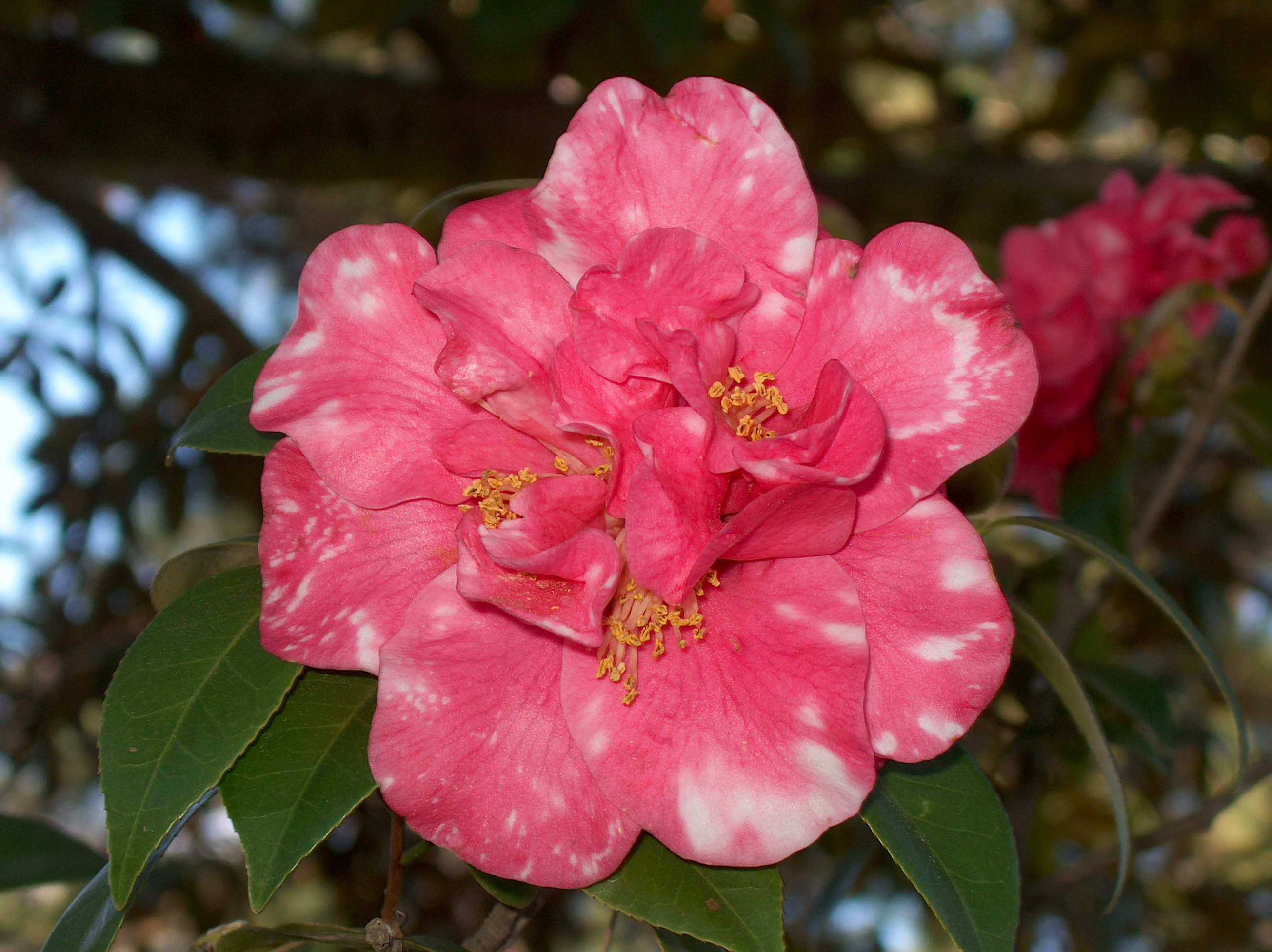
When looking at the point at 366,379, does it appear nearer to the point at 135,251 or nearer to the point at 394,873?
the point at 394,873

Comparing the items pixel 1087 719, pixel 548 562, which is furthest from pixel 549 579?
pixel 1087 719

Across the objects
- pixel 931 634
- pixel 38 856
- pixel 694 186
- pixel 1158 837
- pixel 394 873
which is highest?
pixel 694 186

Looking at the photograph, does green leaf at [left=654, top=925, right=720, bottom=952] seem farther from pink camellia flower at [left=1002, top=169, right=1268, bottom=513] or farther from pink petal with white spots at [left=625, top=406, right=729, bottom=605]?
pink camellia flower at [left=1002, top=169, right=1268, bottom=513]

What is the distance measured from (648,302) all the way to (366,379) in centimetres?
17

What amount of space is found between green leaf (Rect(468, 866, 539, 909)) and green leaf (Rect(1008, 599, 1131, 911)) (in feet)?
1.15

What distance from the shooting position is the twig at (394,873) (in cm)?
58

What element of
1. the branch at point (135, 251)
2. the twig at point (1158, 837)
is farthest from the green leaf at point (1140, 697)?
the branch at point (135, 251)

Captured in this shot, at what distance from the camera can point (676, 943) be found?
25.9 inches

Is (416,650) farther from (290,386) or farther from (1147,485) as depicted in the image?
(1147,485)

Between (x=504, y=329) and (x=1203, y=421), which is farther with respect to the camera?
(x=1203, y=421)

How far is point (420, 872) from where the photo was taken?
74.3 inches

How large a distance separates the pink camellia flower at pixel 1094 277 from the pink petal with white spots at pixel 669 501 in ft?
2.09

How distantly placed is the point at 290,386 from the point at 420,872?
1551 mm

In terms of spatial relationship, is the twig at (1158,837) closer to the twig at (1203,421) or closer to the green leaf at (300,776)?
the twig at (1203,421)
